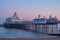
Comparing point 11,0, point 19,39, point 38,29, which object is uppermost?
point 11,0

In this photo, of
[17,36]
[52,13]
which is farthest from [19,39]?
[52,13]

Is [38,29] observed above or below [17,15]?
below

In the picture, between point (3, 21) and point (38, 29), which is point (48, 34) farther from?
point (3, 21)

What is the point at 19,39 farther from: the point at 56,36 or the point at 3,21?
the point at 56,36

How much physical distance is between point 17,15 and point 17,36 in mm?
316

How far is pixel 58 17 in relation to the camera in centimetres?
249

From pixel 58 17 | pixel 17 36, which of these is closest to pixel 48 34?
pixel 58 17

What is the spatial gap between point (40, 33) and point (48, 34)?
139 millimetres

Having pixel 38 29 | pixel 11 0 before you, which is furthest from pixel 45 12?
pixel 11 0

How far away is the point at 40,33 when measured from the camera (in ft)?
7.90

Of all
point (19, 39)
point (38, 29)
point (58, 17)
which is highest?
point (58, 17)

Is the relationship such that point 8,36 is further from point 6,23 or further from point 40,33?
point 40,33

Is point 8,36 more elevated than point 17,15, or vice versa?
point 17,15

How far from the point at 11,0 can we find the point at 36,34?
0.64 meters
